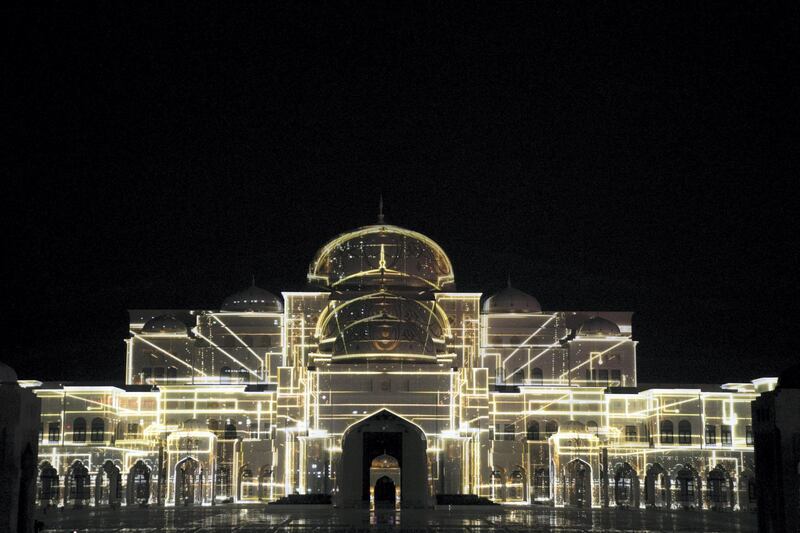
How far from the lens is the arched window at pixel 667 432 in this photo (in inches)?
2397

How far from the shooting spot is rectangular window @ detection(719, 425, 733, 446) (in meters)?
60.4

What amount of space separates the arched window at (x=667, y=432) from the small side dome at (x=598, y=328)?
8.39m

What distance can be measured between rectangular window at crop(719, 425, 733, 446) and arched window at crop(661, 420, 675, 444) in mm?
2361

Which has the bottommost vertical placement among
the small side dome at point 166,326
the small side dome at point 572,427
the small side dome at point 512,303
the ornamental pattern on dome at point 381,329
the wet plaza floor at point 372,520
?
the wet plaza floor at point 372,520

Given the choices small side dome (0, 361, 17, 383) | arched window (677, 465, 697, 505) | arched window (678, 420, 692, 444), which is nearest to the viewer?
small side dome (0, 361, 17, 383)

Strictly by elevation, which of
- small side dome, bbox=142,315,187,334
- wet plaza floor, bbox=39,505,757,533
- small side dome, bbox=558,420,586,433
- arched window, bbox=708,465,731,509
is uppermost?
small side dome, bbox=142,315,187,334

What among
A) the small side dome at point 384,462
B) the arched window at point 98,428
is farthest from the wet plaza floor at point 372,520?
the small side dome at point 384,462

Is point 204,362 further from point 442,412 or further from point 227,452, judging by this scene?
point 442,412

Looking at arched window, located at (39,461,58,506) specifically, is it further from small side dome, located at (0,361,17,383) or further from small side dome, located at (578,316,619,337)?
small side dome, located at (578,316,619,337)

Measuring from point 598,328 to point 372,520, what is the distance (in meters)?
28.8

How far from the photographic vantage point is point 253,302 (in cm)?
6806

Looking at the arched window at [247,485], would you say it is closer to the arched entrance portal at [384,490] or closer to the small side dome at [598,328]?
the arched entrance portal at [384,490]

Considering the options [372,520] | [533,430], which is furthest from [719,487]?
[372,520]

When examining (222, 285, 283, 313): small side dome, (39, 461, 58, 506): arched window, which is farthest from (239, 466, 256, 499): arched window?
(222, 285, 283, 313): small side dome
